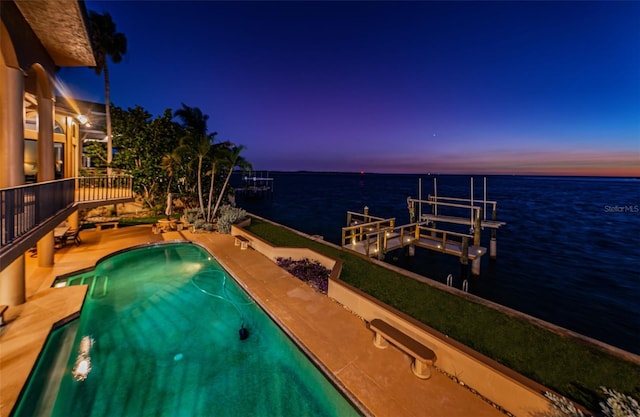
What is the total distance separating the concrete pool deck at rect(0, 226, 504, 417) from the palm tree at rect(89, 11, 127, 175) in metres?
10.9

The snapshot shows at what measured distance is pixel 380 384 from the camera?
4.61 metres

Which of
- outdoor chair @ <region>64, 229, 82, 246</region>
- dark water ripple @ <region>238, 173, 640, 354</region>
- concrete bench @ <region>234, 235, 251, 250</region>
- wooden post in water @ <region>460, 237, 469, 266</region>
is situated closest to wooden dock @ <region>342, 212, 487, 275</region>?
wooden post in water @ <region>460, 237, 469, 266</region>

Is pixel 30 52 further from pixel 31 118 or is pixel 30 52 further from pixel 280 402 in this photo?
pixel 280 402

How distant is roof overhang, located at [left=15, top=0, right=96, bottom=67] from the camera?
18.9ft

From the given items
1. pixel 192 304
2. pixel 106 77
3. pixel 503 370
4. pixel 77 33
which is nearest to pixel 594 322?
pixel 503 370

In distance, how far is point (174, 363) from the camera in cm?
575

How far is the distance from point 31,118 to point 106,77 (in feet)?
24.0

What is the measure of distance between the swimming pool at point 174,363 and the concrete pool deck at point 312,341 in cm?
31

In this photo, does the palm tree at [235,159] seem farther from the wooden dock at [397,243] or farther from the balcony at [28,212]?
the wooden dock at [397,243]

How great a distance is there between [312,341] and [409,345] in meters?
2.08

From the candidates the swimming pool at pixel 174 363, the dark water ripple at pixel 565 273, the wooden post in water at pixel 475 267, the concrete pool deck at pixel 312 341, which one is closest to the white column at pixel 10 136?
the concrete pool deck at pixel 312 341

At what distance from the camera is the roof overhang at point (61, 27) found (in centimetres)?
575

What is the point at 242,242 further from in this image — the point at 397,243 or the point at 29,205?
the point at 397,243

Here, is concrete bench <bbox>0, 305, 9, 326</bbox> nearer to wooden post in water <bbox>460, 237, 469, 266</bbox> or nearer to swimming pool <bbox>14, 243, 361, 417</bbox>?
swimming pool <bbox>14, 243, 361, 417</bbox>
